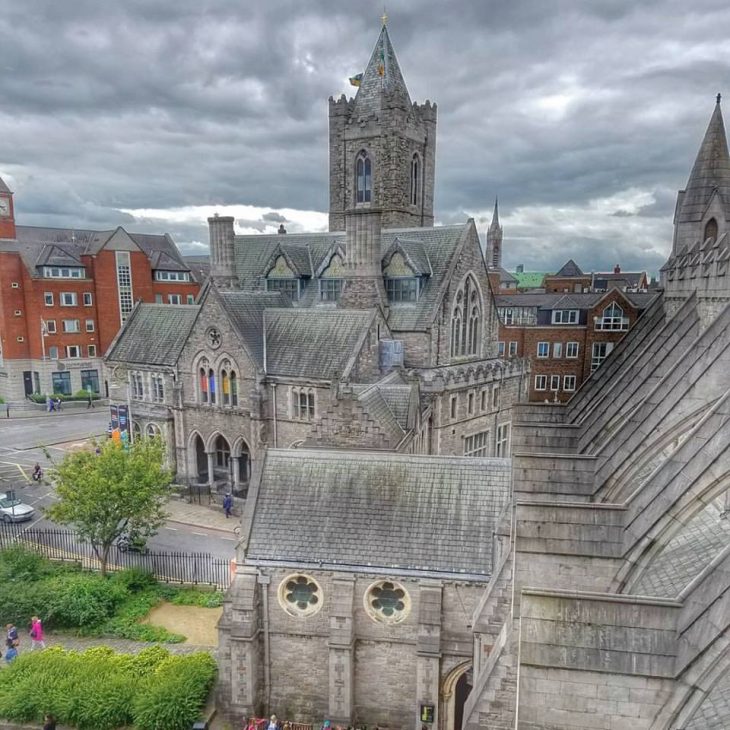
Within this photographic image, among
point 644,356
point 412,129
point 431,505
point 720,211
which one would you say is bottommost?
point 431,505

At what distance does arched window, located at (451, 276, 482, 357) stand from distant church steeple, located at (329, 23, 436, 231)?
794cm

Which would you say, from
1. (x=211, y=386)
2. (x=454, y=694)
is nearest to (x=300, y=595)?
(x=454, y=694)

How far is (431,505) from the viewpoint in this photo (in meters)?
16.1

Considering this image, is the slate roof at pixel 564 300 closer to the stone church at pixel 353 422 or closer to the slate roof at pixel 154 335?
the stone church at pixel 353 422

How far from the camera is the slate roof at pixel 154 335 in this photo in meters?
34.0

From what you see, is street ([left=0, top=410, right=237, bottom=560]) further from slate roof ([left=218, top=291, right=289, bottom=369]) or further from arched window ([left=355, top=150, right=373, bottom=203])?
arched window ([left=355, top=150, right=373, bottom=203])

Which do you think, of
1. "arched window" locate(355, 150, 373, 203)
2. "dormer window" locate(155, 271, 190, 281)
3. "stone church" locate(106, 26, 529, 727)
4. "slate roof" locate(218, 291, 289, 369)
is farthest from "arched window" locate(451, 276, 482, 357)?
"dormer window" locate(155, 271, 190, 281)

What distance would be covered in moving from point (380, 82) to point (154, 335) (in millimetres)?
21834

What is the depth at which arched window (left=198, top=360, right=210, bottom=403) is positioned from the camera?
3117cm

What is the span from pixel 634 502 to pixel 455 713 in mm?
10060

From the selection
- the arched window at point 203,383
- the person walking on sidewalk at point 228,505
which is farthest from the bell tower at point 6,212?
the person walking on sidewalk at point 228,505

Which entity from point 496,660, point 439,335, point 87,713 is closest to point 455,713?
point 496,660

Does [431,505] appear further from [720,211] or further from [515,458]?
[720,211]

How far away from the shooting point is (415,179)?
3784 cm
